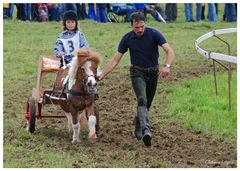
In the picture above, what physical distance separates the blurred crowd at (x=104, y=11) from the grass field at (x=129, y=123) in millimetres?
4633

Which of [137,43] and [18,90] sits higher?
[137,43]

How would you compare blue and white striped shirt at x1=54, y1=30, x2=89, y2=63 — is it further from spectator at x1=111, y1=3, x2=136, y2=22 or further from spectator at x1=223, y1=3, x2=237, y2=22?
spectator at x1=223, y1=3, x2=237, y2=22

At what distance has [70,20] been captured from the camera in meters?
11.5

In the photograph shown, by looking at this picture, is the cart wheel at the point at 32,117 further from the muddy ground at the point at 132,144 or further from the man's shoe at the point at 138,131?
the man's shoe at the point at 138,131

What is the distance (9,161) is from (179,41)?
14.0 meters

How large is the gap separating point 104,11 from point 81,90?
54.0 ft

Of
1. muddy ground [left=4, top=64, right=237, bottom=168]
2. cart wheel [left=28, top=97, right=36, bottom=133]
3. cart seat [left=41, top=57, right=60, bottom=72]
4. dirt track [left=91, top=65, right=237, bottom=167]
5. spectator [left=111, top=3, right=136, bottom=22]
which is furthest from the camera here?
spectator [left=111, top=3, right=136, bottom=22]

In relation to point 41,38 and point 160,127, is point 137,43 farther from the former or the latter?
point 41,38

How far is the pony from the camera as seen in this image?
10312mm

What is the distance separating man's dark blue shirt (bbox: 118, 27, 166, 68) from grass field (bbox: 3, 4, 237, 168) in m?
1.15

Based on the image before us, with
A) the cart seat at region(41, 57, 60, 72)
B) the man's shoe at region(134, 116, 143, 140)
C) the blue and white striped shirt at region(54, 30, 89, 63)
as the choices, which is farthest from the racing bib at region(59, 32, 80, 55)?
the man's shoe at region(134, 116, 143, 140)

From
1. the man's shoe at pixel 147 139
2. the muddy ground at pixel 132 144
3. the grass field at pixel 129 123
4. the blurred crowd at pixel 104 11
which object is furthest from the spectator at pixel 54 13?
the man's shoe at pixel 147 139

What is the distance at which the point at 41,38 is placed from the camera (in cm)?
2255

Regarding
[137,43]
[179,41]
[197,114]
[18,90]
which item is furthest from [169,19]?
[137,43]
